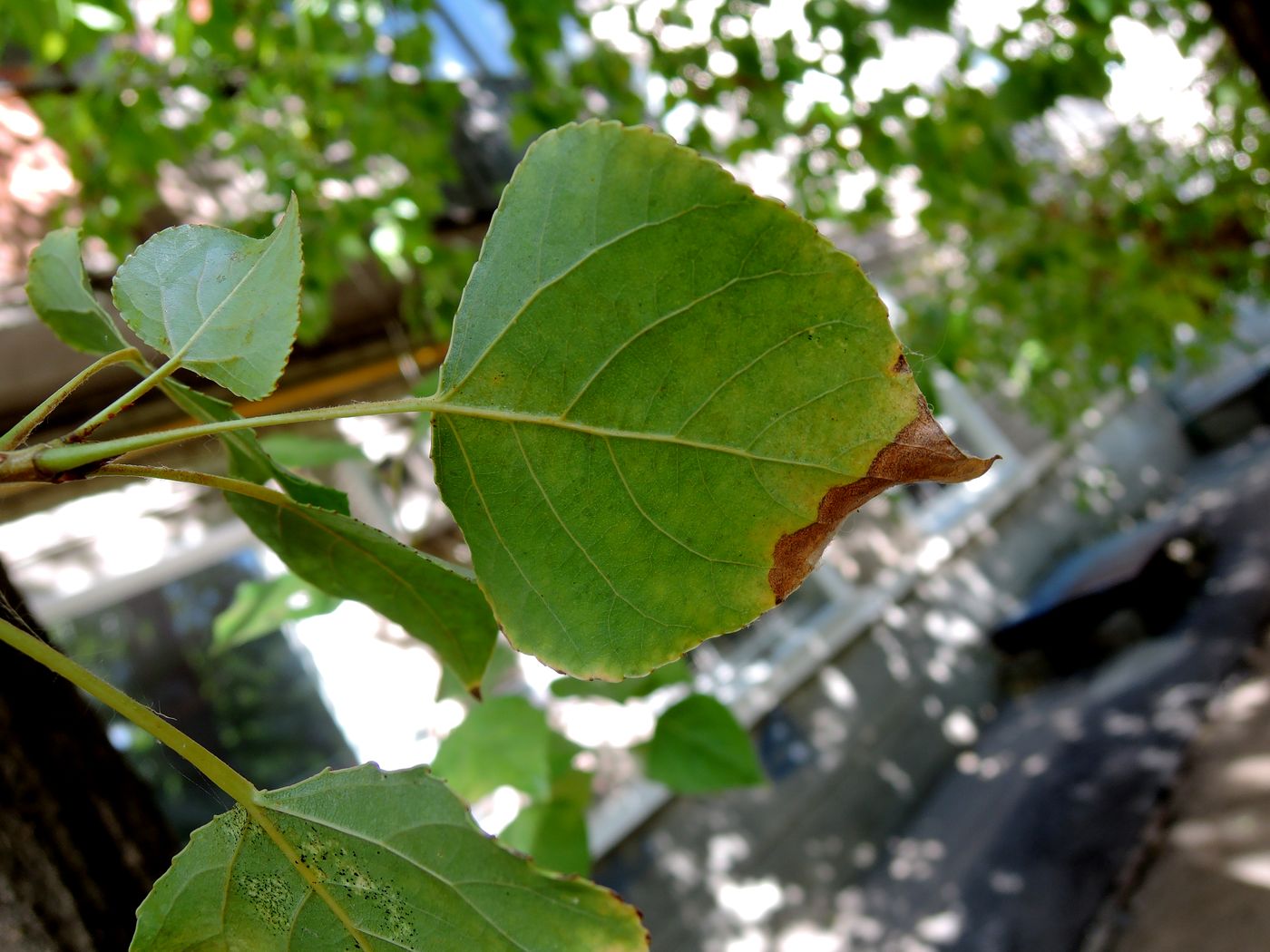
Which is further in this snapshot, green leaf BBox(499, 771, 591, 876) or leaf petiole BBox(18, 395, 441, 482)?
green leaf BBox(499, 771, 591, 876)

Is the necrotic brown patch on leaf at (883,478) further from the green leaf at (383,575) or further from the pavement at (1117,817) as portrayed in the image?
the pavement at (1117,817)

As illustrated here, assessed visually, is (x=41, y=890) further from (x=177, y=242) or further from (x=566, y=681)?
(x=177, y=242)

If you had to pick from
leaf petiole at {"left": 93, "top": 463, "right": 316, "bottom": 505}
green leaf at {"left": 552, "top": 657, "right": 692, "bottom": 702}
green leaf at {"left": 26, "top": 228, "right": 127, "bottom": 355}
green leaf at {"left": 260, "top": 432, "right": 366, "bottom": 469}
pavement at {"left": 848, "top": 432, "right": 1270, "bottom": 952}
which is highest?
green leaf at {"left": 26, "top": 228, "right": 127, "bottom": 355}

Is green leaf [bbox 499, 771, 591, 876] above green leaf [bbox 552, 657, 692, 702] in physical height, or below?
below

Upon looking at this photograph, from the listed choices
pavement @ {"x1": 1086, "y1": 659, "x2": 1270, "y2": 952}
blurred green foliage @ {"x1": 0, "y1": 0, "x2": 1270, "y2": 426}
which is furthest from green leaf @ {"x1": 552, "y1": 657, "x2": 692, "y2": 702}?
pavement @ {"x1": 1086, "y1": 659, "x2": 1270, "y2": 952}

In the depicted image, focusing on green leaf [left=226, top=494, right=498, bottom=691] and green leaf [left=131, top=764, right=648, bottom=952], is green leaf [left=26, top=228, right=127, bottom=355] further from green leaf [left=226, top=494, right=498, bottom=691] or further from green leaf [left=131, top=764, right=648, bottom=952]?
green leaf [left=131, top=764, right=648, bottom=952]

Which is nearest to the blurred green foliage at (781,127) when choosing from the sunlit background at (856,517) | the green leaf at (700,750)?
the sunlit background at (856,517)
